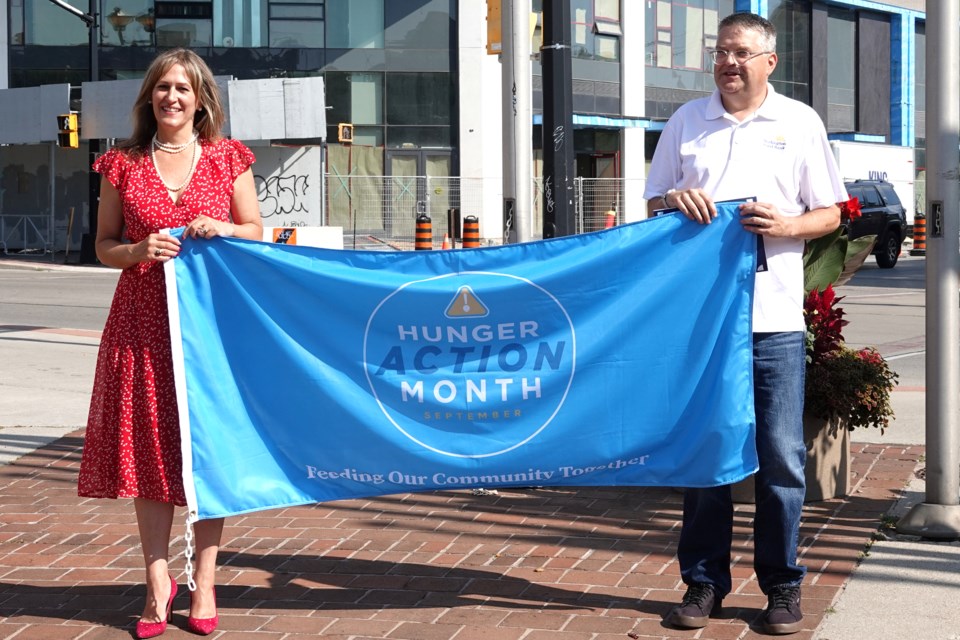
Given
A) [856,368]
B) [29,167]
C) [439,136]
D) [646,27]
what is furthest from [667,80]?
[856,368]

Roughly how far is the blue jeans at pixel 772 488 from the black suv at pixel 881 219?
2502 cm

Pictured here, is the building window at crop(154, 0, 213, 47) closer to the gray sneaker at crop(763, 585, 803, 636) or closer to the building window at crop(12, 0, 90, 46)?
the building window at crop(12, 0, 90, 46)

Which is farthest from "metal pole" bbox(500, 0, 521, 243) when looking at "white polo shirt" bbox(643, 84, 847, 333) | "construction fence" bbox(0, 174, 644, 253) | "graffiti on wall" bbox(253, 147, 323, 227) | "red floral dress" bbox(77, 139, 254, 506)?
"graffiti on wall" bbox(253, 147, 323, 227)

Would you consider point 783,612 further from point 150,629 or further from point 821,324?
point 821,324

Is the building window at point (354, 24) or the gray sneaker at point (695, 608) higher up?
the building window at point (354, 24)

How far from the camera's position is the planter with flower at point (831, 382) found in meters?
6.66

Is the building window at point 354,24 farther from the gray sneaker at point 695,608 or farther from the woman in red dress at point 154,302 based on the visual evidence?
the gray sneaker at point 695,608


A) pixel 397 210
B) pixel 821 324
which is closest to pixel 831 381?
pixel 821 324

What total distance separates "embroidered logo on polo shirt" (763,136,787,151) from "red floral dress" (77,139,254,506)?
1944mm

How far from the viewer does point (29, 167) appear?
3741cm

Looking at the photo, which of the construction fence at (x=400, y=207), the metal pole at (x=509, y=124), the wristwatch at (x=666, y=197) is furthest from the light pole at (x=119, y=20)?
the wristwatch at (x=666, y=197)

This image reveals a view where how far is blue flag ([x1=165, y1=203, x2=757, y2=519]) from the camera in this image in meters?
4.73

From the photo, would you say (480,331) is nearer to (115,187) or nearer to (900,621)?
(115,187)

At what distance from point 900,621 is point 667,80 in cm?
4130
